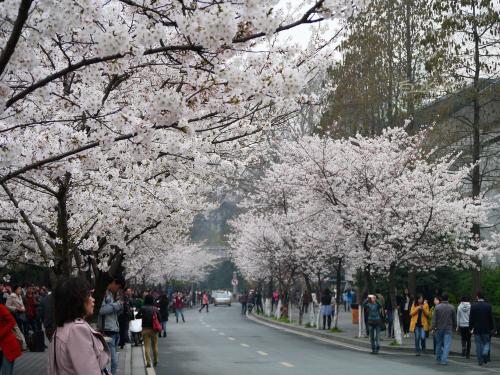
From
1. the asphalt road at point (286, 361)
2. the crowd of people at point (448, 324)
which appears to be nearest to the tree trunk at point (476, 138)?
the crowd of people at point (448, 324)

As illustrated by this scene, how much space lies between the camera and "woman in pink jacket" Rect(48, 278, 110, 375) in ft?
16.3

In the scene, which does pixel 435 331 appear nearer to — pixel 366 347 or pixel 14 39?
pixel 366 347

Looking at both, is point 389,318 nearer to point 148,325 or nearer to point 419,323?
point 419,323

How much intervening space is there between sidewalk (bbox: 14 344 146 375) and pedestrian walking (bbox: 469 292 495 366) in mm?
7981

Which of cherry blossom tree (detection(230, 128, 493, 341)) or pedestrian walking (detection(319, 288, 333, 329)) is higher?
cherry blossom tree (detection(230, 128, 493, 341))

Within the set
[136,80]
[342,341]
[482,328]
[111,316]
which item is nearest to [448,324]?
[482,328]

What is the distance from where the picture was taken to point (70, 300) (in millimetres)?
5234

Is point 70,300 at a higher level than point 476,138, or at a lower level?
lower

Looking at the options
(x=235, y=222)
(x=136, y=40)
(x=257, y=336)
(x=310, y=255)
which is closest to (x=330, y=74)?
(x=310, y=255)

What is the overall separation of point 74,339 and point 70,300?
0.31m

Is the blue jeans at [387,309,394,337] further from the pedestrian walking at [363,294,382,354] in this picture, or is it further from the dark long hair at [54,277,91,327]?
the dark long hair at [54,277,91,327]

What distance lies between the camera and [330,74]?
122 ft

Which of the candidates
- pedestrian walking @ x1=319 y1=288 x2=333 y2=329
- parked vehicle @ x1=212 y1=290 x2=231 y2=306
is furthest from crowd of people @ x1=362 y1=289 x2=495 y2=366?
parked vehicle @ x1=212 y1=290 x2=231 y2=306

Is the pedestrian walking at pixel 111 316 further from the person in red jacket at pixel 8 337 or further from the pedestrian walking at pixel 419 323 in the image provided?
the pedestrian walking at pixel 419 323
